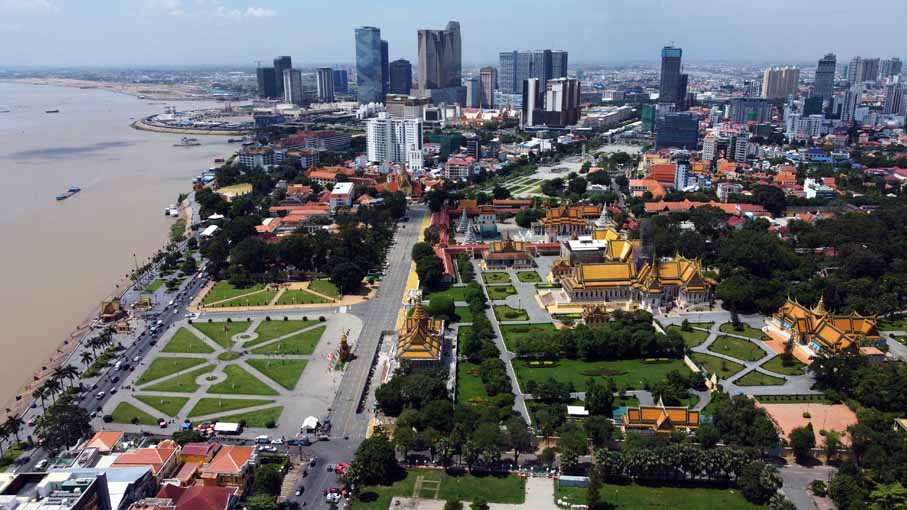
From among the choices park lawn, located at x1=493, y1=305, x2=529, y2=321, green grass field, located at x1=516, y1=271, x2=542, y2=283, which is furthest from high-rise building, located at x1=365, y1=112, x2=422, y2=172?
park lawn, located at x1=493, y1=305, x2=529, y2=321

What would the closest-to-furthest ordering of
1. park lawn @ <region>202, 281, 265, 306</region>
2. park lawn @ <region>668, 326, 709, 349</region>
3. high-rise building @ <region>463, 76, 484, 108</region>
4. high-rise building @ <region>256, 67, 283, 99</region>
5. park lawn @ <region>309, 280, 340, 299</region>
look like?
park lawn @ <region>668, 326, 709, 349</region> < park lawn @ <region>202, 281, 265, 306</region> < park lawn @ <region>309, 280, 340, 299</region> < high-rise building @ <region>463, 76, 484, 108</region> < high-rise building @ <region>256, 67, 283, 99</region>

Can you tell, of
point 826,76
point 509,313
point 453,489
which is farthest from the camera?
point 826,76

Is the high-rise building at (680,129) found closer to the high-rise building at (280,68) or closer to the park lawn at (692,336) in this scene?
the park lawn at (692,336)

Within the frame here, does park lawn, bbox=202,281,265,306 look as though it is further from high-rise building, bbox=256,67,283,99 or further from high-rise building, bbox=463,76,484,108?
high-rise building, bbox=256,67,283,99

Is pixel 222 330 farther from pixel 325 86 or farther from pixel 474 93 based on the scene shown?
pixel 325 86

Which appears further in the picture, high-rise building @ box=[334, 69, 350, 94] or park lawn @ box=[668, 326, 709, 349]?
high-rise building @ box=[334, 69, 350, 94]

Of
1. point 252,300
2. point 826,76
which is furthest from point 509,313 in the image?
point 826,76

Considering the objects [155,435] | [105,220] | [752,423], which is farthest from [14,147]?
[752,423]

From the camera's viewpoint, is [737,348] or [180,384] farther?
[737,348]
